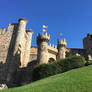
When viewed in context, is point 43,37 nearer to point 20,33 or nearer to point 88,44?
point 20,33

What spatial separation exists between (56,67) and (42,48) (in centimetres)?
574

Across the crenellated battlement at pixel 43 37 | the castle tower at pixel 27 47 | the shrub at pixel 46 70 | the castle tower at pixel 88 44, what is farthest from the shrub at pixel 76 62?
the castle tower at pixel 27 47

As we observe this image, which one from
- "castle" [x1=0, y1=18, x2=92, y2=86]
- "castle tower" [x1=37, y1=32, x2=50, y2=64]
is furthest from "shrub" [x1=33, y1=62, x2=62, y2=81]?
"castle" [x1=0, y1=18, x2=92, y2=86]

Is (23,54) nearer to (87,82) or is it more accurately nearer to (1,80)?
(1,80)

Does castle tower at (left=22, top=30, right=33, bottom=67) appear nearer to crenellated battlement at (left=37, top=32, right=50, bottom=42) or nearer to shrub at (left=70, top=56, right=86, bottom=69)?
crenellated battlement at (left=37, top=32, right=50, bottom=42)

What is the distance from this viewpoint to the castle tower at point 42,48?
2440 cm

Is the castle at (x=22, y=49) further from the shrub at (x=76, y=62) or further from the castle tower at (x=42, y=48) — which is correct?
the shrub at (x=76, y=62)

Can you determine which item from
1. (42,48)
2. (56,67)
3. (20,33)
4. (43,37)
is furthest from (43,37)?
(20,33)

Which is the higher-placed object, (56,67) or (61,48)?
(61,48)

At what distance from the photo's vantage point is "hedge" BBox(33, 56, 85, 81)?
2061 centimetres

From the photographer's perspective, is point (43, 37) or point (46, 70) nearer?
point (46, 70)

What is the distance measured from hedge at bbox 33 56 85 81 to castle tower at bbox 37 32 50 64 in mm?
3164

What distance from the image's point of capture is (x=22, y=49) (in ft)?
111

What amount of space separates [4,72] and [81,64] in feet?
57.3
